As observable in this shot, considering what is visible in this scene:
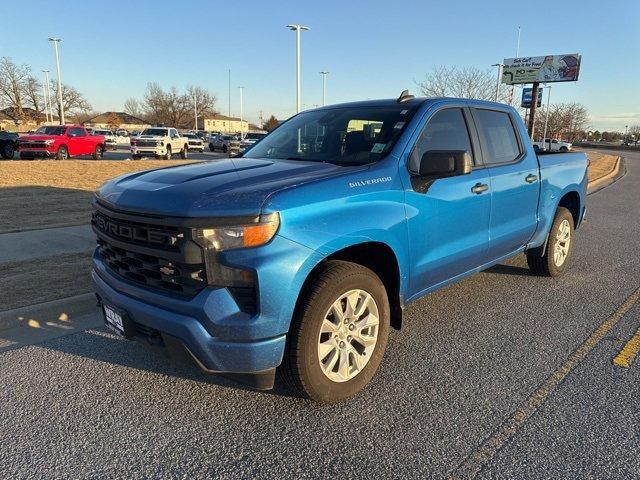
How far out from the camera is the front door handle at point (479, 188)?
13.3ft

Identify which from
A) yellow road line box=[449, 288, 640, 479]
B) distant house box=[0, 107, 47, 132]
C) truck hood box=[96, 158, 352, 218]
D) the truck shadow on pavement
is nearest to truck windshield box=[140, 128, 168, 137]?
the truck shadow on pavement

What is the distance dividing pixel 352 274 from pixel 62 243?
5.17 meters

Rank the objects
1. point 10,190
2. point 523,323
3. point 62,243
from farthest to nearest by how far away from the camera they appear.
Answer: point 10,190 < point 62,243 < point 523,323

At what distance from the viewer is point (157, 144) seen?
2633 centimetres

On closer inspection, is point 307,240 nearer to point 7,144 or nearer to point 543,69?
point 7,144

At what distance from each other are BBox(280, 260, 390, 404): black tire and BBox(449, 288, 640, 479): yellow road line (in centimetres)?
83

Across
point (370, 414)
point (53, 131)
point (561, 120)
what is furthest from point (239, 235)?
point (561, 120)

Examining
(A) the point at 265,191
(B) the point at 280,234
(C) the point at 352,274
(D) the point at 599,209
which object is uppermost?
(A) the point at 265,191

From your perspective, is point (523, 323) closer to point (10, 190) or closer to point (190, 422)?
point (190, 422)

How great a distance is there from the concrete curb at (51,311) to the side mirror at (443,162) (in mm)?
3226

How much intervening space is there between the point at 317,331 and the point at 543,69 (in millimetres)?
47278

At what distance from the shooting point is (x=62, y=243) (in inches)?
263

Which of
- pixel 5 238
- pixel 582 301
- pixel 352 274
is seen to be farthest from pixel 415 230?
pixel 5 238

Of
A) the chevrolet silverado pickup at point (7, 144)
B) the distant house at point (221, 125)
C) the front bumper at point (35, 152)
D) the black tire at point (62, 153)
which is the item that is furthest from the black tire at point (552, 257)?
the distant house at point (221, 125)
